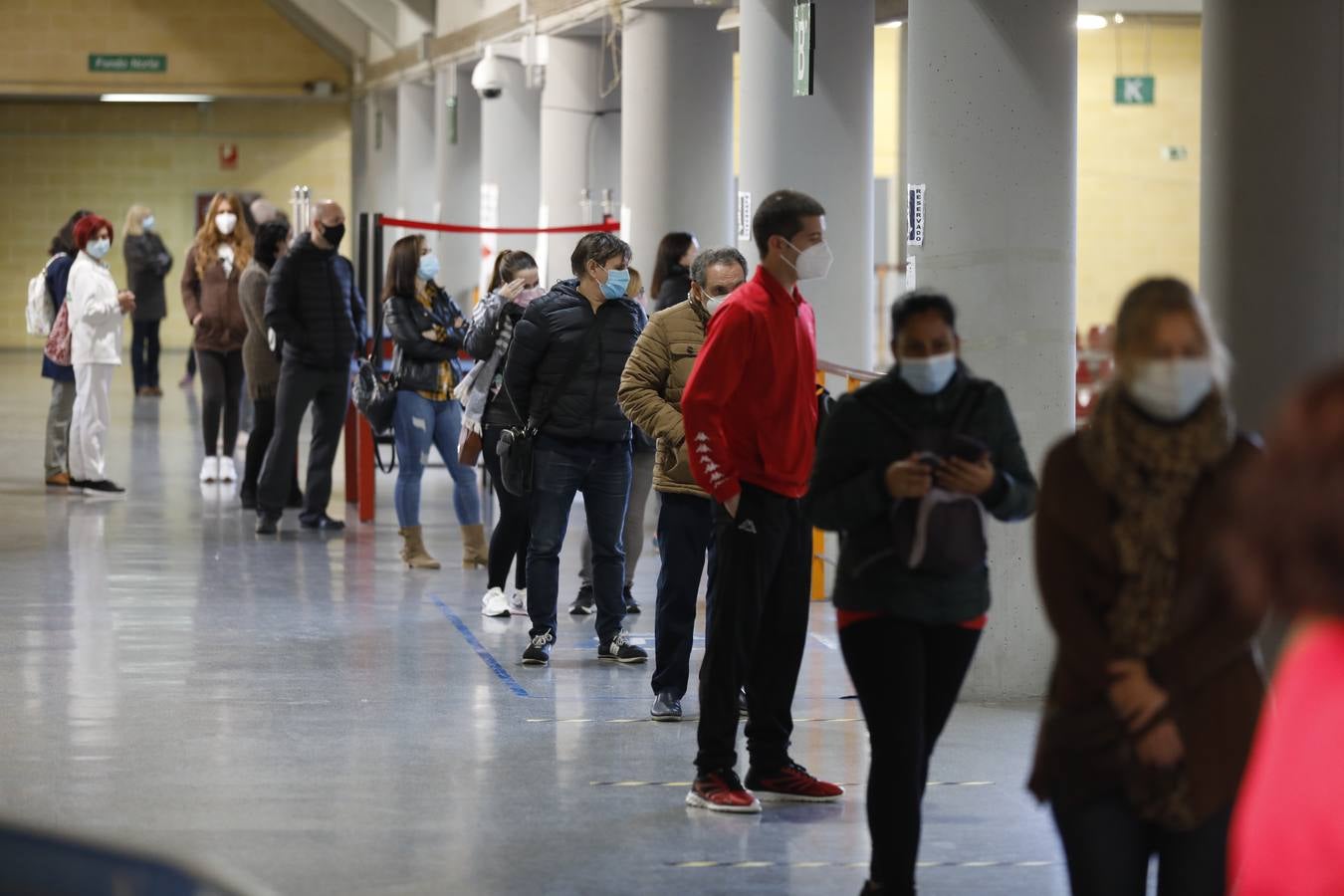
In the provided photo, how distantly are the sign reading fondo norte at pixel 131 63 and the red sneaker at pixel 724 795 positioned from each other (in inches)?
904

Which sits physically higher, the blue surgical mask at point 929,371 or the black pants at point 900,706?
the blue surgical mask at point 929,371

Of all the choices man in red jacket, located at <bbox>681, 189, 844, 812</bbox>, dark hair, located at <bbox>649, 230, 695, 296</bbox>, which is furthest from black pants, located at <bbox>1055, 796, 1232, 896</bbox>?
dark hair, located at <bbox>649, 230, 695, 296</bbox>

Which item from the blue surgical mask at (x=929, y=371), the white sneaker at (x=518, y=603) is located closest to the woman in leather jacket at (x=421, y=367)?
the white sneaker at (x=518, y=603)

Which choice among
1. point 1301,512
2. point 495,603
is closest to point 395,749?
point 495,603

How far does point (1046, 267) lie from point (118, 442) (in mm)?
10849

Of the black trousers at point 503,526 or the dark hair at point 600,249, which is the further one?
the black trousers at point 503,526

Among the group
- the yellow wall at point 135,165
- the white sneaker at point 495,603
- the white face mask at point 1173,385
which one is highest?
the yellow wall at point 135,165

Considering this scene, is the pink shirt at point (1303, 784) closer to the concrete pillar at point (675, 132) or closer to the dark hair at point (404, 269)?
the dark hair at point (404, 269)

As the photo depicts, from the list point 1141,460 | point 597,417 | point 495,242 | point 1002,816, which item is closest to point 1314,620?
point 1141,460

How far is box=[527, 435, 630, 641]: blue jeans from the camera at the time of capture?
7.18 metres

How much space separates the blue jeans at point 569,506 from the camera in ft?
23.6

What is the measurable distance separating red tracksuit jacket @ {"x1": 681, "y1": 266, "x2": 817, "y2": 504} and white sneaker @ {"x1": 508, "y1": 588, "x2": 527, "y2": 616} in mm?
3462

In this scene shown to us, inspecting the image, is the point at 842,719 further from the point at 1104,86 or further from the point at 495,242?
the point at 1104,86

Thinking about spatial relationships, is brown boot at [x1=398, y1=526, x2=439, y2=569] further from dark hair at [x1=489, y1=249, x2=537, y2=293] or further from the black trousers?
dark hair at [x1=489, y1=249, x2=537, y2=293]
